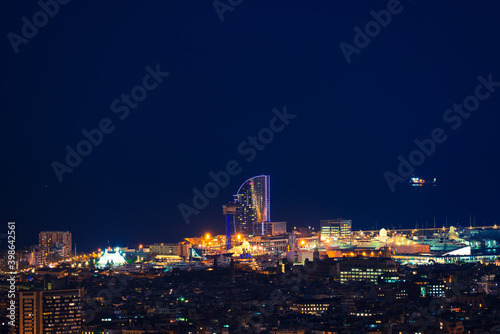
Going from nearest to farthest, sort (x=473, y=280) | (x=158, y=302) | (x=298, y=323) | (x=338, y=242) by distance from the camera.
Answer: (x=298, y=323), (x=158, y=302), (x=473, y=280), (x=338, y=242)

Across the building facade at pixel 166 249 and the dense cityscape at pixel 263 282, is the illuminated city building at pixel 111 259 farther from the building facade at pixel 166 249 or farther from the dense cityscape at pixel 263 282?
the building facade at pixel 166 249

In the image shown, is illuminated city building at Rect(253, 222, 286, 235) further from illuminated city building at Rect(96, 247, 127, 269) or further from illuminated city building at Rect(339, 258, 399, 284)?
illuminated city building at Rect(339, 258, 399, 284)

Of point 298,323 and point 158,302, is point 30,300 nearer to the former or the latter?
point 298,323

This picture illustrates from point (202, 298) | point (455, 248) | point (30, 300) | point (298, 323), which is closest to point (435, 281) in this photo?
point (202, 298)

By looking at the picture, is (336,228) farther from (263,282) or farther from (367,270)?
(263,282)

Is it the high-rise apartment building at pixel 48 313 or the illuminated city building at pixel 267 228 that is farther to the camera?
the illuminated city building at pixel 267 228

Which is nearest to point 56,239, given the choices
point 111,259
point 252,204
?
point 111,259

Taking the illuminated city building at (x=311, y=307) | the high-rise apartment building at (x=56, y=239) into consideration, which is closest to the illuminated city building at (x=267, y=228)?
the high-rise apartment building at (x=56, y=239)
